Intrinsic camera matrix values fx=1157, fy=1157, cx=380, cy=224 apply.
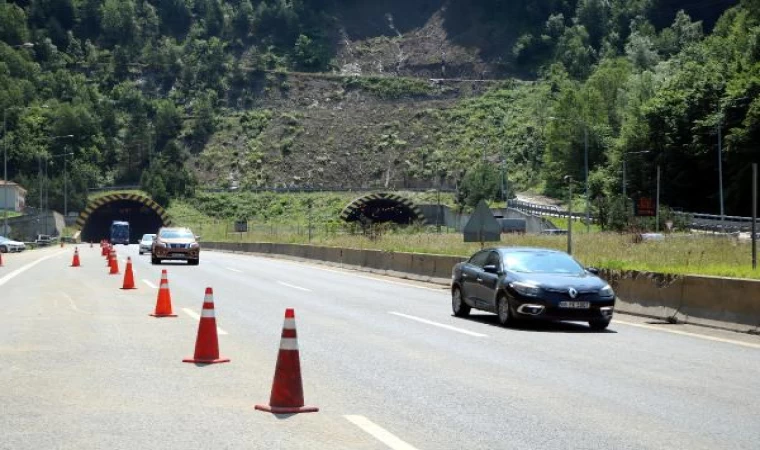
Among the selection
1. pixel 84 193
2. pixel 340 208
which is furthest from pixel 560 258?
pixel 84 193

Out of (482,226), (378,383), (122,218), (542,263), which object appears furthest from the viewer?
(122,218)

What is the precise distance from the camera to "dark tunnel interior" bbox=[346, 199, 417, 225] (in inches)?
4803

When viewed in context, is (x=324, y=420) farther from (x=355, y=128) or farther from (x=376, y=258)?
(x=355, y=128)

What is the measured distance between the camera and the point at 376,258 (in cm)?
4184

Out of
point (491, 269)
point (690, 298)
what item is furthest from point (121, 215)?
point (690, 298)

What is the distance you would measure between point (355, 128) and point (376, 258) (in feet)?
399

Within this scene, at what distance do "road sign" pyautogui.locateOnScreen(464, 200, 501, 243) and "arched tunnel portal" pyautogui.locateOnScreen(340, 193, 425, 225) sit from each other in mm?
83511

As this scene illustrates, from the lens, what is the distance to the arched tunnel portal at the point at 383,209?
390ft

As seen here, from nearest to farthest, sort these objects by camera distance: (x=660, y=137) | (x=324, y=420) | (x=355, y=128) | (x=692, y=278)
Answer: (x=324, y=420) < (x=692, y=278) < (x=660, y=137) < (x=355, y=128)

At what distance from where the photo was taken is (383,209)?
412 ft

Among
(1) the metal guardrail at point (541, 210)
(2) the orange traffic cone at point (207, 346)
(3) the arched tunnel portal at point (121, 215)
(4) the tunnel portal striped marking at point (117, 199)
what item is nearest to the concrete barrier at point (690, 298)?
(2) the orange traffic cone at point (207, 346)

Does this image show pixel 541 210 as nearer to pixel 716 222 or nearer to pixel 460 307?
pixel 716 222

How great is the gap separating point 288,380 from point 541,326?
417 inches

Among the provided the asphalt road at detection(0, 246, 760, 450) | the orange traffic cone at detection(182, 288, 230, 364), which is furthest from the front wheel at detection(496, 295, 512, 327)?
the orange traffic cone at detection(182, 288, 230, 364)
